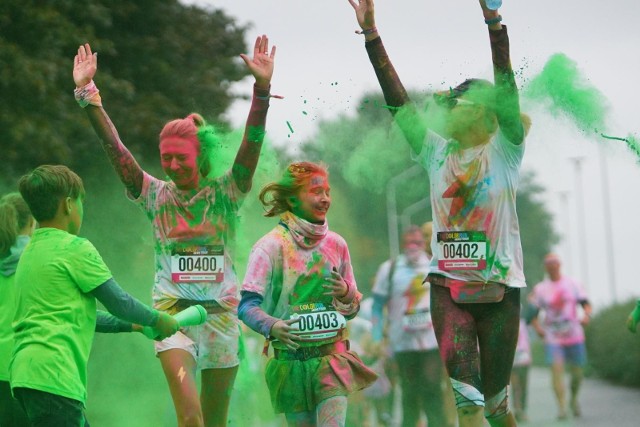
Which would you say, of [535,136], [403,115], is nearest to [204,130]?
[403,115]

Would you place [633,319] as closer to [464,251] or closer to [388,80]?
[464,251]

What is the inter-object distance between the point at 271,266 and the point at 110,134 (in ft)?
4.75

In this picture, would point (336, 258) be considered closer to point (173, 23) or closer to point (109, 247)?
point (109, 247)

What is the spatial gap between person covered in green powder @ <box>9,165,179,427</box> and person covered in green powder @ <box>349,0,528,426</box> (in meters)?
1.95

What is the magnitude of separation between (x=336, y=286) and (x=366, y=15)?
1.70 metres

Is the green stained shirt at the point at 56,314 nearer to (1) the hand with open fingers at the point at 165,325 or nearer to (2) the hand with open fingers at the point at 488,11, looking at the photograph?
(1) the hand with open fingers at the point at 165,325

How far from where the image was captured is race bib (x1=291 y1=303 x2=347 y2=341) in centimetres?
699

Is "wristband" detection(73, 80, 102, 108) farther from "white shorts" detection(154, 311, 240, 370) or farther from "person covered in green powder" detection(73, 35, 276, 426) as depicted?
"white shorts" detection(154, 311, 240, 370)

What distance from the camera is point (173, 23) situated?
1452 cm

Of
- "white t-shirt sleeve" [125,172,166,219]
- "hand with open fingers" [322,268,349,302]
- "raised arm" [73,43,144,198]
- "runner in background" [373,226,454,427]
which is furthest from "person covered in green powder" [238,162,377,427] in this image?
"runner in background" [373,226,454,427]

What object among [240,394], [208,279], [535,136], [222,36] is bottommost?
[240,394]

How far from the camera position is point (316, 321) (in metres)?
7.01

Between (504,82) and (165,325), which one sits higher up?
(504,82)

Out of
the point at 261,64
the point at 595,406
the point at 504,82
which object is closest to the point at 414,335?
the point at 261,64
